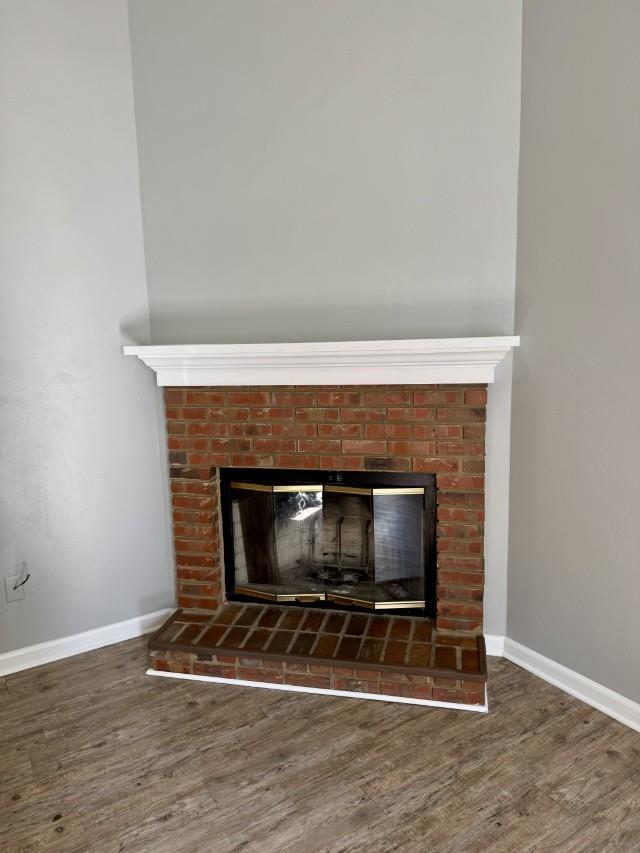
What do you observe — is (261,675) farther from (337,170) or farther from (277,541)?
(337,170)

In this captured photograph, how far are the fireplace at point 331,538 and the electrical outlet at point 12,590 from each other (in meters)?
0.85

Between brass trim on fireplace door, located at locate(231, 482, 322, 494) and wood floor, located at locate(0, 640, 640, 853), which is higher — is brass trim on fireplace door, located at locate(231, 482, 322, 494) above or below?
above

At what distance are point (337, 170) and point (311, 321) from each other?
1.92ft

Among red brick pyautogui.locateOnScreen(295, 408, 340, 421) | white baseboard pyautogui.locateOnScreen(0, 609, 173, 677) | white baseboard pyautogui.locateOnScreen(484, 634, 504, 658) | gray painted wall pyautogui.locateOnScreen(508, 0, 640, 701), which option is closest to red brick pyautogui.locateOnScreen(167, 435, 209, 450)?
red brick pyautogui.locateOnScreen(295, 408, 340, 421)

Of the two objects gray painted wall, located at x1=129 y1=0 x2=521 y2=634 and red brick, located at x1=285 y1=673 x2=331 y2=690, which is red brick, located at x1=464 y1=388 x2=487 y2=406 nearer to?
gray painted wall, located at x1=129 y1=0 x2=521 y2=634

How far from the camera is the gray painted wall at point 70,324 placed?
92.4 inches

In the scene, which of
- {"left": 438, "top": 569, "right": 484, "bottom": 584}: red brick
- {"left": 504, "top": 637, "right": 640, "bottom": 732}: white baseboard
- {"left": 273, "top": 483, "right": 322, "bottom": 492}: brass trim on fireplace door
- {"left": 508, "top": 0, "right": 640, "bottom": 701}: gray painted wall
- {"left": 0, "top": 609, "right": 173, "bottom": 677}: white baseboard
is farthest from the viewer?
{"left": 273, "top": 483, "right": 322, "bottom": 492}: brass trim on fireplace door

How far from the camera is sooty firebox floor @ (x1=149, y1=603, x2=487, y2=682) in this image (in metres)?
2.25

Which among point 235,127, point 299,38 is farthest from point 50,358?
point 299,38

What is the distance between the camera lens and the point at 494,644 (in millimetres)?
2537

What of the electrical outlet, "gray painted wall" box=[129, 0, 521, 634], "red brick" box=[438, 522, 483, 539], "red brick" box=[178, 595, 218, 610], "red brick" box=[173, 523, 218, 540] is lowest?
"red brick" box=[178, 595, 218, 610]

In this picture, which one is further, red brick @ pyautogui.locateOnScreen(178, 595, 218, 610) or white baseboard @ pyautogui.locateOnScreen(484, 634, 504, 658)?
red brick @ pyautogui.locateOnScreen(178, 595, 218, 610)

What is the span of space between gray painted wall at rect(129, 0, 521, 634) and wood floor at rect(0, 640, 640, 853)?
62cm

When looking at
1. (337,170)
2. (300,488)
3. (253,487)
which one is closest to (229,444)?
(253,487)
